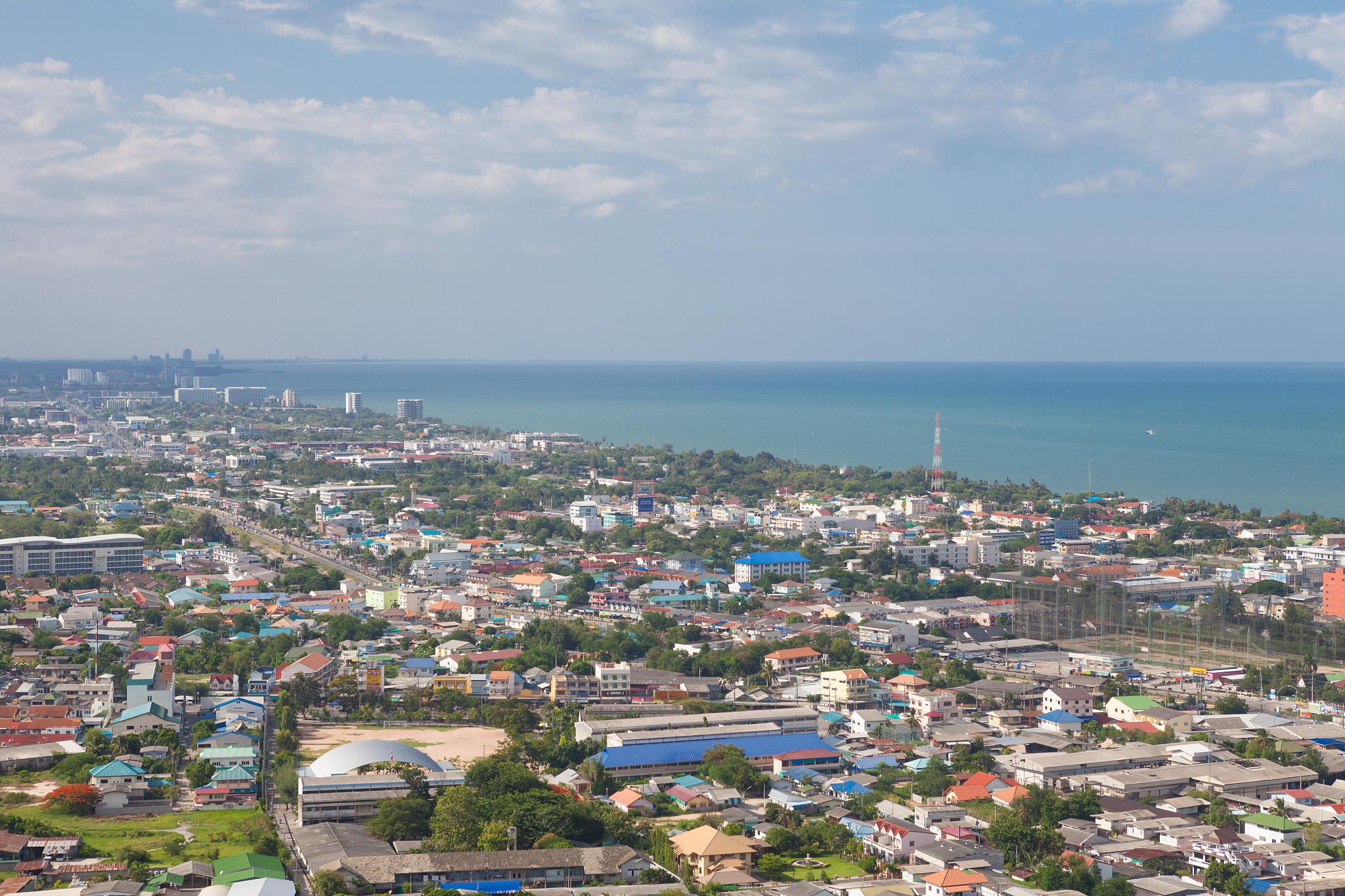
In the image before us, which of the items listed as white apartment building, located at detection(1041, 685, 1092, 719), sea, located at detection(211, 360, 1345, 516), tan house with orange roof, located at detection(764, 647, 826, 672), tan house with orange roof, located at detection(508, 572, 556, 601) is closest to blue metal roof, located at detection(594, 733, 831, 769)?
white apartment building, located at detection(1041, 685, 1092, 719)

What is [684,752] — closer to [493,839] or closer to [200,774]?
[493,839]

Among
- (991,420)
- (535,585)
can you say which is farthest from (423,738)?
(991,420)

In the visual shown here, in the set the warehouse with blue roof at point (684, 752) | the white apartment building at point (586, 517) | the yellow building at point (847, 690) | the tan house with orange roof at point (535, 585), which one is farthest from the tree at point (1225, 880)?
the white apartment building at point (586, 517)

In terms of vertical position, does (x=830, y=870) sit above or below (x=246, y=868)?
below

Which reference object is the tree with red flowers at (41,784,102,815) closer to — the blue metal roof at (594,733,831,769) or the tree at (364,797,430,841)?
the tree at (364,797,430,841)

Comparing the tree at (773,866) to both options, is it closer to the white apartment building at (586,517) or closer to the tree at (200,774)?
the tree at (200,774)

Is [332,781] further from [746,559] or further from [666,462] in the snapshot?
[666,462]

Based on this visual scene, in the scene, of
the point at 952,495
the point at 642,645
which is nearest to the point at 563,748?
the point at 642,645

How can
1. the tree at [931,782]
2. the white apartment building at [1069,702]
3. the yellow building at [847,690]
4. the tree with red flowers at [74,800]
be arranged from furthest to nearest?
the yellow building at [847,690] < the white apartment building at [1069,702] < the tree at [931,782] < the tree with red flowers at [74,800]
